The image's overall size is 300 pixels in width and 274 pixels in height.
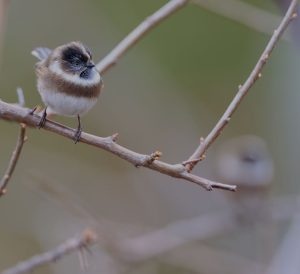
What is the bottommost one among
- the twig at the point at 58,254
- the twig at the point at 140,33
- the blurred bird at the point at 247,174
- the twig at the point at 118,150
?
the blurred bird at the point at 247,174

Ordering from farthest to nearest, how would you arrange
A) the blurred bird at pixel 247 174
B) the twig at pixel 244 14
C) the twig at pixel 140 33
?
the blurred bird at pixel 247 174 → the twig at pixel 244 14 → the twig at pixel 140 33

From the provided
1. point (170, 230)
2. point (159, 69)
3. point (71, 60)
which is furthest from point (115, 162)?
point (71, 60)

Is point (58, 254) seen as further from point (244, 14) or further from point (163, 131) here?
point (163, 131)

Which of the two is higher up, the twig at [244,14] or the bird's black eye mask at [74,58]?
the twig at [244,14]

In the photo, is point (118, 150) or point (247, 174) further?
point (247, 174)

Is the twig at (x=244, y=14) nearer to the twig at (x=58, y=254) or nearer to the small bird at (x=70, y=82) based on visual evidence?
the small bird at (x=70, y=82)

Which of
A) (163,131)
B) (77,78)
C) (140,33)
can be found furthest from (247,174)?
(77,78)

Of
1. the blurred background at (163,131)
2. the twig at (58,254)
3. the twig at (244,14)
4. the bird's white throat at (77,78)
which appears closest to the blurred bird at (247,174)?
the blurred background at (163,131)

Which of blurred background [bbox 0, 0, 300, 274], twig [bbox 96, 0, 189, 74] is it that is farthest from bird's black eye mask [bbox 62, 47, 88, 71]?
blurred background [bbox 0, 0, 300, 274]
